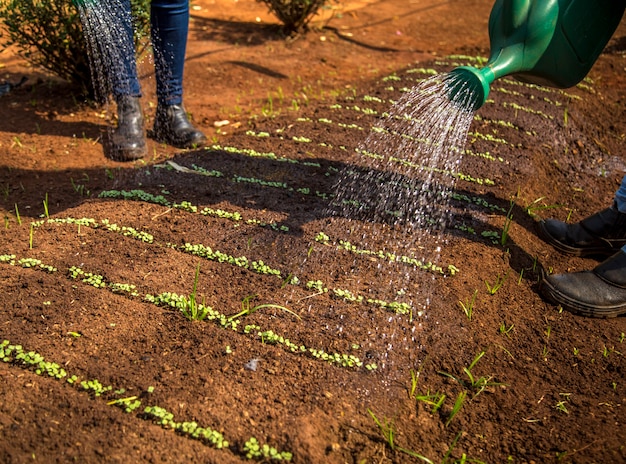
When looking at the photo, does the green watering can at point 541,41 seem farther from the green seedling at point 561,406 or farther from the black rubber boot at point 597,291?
the green seedling at point 561,406

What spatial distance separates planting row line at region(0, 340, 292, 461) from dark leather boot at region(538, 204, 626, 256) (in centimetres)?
175

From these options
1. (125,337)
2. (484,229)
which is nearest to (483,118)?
(484,229)

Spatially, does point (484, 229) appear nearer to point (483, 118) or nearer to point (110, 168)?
point (483, 118)

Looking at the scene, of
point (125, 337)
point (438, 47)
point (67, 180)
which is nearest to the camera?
point (125, 337)

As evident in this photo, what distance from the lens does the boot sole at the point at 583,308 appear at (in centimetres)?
245

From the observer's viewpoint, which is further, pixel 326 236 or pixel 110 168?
pixel 110 168

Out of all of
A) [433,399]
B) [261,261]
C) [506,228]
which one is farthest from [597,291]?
[261,261]

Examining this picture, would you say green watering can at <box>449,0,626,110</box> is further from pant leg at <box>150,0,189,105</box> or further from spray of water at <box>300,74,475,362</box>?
pant leg at <box>150,0,189,105</box>

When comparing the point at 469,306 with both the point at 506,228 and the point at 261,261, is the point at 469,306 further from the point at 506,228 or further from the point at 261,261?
the point at 261,261

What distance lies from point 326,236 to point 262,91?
2.43 metres

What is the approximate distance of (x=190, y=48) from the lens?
573 cm

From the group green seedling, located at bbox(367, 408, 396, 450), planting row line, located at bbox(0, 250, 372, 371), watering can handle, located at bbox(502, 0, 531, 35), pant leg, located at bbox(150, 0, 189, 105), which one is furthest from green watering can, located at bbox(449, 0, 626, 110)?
pant leg, located at bbox(150, 0, 189, 105)

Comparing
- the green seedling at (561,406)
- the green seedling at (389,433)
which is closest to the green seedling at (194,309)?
the green seedling at (389,433)

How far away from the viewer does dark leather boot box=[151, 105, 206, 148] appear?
368 centimetres
